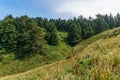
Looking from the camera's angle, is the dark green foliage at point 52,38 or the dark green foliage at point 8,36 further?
the dark green foliage at point 52,38

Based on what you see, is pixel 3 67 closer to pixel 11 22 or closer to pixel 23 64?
pixel 23 64

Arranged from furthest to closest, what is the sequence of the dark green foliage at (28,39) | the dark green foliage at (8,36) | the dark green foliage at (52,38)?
the dark green foliage at (52,38) → the dark green foliage at (8,36) → the dark green foliage at (28,39)

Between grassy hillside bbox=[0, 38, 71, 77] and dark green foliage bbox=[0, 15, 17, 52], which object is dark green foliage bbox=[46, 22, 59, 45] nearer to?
grassy hillside bbox=[0, 38, 71, 77]

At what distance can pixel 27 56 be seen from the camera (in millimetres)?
110625

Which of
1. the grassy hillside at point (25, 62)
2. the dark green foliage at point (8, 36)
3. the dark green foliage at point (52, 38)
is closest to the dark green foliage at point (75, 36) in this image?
the dark green foliage at point (52, 38)

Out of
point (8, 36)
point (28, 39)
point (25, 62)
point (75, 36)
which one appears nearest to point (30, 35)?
point (28, 39)

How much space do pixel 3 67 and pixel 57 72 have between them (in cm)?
9065

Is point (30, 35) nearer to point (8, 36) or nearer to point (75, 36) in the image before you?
point (8, 36)

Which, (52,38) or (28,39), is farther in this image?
(52,38)

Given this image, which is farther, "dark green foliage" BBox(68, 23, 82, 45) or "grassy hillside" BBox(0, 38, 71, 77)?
"dark green foliage" BBox(68, 23, 82, 45)

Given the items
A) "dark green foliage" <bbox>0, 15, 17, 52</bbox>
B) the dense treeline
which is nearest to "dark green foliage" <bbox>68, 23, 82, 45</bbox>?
the dense treeline

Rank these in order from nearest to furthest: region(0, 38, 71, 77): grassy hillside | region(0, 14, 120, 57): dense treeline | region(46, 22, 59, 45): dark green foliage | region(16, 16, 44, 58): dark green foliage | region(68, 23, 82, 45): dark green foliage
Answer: region(0, 38, 71, 77): grassy hillside < region(16, 16, 44, 58): dark green foliage < region(0, 14, 120, 57): dense treeline < region(46, 22, 59, 45): dark green foliage < region(68, 23, 82, 45): dark green foliage

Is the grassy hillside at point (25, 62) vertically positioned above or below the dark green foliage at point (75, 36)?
below

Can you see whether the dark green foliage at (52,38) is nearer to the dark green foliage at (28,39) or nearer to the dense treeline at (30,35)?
the dense treeline at (30,35)
